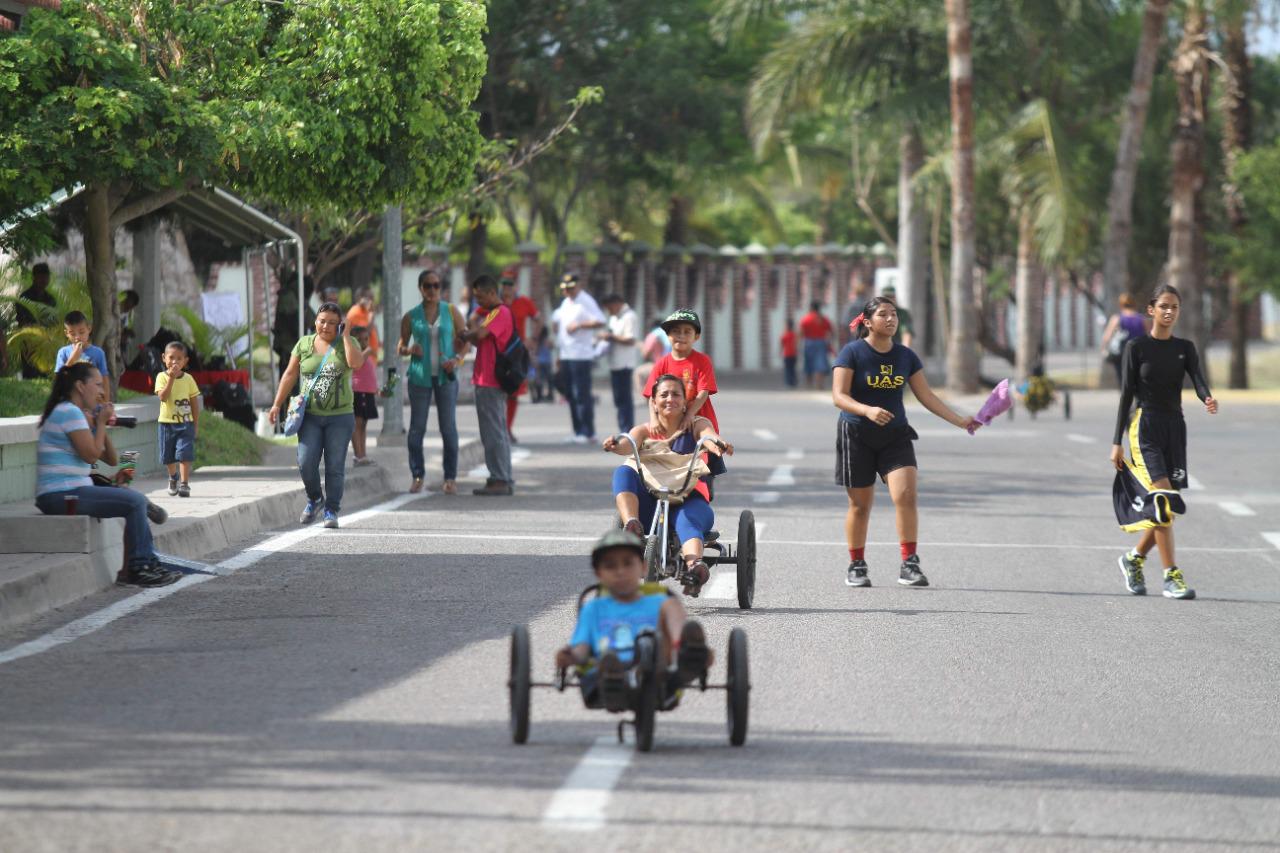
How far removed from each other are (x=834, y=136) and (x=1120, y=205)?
18.7 metres

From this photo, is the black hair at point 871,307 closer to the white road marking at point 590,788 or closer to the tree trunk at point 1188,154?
the white road marking at point 590,788

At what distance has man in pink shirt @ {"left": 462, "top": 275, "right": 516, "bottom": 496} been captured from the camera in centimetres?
1738

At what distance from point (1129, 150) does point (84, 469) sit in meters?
30.9

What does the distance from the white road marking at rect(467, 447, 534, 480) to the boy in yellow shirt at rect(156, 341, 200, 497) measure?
11.3ft

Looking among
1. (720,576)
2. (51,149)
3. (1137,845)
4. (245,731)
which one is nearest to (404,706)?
(245,731)

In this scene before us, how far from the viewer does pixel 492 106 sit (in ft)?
137

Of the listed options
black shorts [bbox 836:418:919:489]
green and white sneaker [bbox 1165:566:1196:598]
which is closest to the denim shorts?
black shorts [bbox 836:418:919:489]

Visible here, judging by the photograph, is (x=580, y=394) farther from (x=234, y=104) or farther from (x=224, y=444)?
(x=234, y=104)

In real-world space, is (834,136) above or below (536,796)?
above

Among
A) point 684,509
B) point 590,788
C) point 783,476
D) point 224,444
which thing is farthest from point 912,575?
point 224,444

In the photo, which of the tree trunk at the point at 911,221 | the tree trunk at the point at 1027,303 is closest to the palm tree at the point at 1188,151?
the tree trunk at the point at 1027,303

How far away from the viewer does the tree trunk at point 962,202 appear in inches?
1463

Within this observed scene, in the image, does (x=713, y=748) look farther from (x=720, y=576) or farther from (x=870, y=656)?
(x=720, y=576)

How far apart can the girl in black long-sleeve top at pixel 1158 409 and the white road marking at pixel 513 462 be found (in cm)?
798
